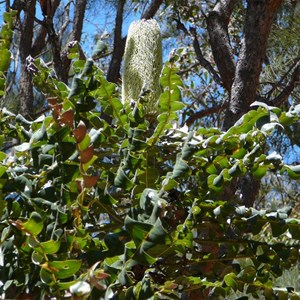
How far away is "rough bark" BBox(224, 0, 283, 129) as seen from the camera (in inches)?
61.6

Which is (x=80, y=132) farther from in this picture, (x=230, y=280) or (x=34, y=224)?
(x=230, y=280)

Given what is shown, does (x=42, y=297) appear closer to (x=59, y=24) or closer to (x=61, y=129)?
(x=61, y=129)

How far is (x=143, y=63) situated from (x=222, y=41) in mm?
651

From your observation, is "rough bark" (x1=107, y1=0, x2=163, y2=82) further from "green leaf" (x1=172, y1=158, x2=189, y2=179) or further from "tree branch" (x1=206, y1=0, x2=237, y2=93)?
"green leaf" (x1=172, y1=158, x2=189, y2=179)

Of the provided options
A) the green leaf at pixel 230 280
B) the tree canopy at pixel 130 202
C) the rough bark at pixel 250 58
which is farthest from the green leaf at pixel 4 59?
the rough bark at pixel 250 58

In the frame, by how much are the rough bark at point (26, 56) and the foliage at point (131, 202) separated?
2.02 metres

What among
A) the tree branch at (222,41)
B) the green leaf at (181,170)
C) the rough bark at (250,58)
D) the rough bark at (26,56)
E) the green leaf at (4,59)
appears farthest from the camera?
the rough bark at (26,56)

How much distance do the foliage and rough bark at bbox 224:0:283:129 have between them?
2.06 feet

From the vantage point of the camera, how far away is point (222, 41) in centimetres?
192

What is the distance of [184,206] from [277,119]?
0.62ft

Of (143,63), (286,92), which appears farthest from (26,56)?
(143,63)

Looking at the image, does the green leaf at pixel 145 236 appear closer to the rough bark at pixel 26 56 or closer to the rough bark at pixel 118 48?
the rough bark at pixel 118 48

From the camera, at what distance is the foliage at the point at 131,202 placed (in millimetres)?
685

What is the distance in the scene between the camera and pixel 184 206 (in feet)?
3.01
